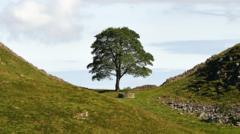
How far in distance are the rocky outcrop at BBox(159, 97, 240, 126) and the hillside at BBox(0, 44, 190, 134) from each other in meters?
13.4

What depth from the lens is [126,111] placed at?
60406mm

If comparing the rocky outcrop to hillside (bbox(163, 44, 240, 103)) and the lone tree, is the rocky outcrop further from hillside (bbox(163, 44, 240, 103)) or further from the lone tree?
the lone tree

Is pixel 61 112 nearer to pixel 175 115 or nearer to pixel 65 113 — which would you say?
pixel 65 113

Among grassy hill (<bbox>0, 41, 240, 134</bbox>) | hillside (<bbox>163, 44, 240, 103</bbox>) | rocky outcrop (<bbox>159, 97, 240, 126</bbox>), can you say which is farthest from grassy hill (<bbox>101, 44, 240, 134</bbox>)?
grassy hill (<bbox>0, 41, 240, 134</bbox>)

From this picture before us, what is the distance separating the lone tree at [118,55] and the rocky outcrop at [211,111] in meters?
35.1

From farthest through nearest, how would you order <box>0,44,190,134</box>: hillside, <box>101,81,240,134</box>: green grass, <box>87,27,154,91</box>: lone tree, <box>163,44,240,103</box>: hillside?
<box>87,27,154,91</box>: lone tree → <box>163,44,240,103</box>: hillside → <box>101,81,240,134</box>: green grass → <box>0,44,190,134</box>: hillside

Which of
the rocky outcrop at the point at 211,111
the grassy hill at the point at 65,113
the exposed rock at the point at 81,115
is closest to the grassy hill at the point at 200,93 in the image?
the rocky outcrop at the point at 211,111

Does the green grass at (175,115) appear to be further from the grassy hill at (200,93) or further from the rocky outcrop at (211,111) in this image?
the rocky outcrop at (211,111)

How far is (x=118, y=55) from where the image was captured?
13388cm

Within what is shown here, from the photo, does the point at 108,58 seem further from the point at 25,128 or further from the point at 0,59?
the point at 25,128

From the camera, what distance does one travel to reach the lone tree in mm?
133500

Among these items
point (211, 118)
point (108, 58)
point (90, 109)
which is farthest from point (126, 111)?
point (108, 58)

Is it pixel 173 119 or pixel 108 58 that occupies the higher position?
pixel 108 58

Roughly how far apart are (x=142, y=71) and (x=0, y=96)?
270ft
